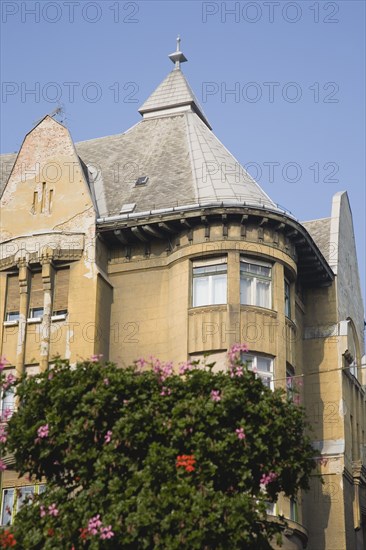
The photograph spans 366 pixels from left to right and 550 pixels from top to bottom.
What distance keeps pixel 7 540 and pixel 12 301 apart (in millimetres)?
13328

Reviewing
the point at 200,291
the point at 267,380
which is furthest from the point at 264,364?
the point at 200,291

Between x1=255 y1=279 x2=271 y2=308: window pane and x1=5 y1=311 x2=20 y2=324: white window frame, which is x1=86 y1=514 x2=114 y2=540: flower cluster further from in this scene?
x1=5 y1=311 x2=20 y2=324: white window frame

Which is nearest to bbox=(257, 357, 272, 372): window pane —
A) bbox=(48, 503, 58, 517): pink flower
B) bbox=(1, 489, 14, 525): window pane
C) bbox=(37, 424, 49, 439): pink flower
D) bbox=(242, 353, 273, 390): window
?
bbox=(242, 353, 273, 390): window

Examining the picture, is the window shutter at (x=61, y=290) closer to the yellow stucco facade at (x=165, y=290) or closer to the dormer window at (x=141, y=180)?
the yellow stucco facade at (x=165, y=290)

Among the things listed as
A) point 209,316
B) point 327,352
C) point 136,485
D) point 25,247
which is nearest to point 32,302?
point 25,247

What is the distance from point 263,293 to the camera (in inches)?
1331

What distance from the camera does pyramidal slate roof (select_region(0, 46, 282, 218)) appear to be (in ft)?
117

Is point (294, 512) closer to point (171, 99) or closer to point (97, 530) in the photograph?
point (97, 530)

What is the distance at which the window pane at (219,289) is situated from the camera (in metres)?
33.2

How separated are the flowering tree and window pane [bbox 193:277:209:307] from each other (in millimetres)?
8724

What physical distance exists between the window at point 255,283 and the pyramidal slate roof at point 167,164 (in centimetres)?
197

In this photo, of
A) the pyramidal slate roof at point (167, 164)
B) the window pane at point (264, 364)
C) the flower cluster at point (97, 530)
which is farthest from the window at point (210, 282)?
the flower cluster at point (97, 530)

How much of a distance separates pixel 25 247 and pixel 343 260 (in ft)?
42.3

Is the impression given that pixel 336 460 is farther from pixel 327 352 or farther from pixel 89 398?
pixel 89 398
